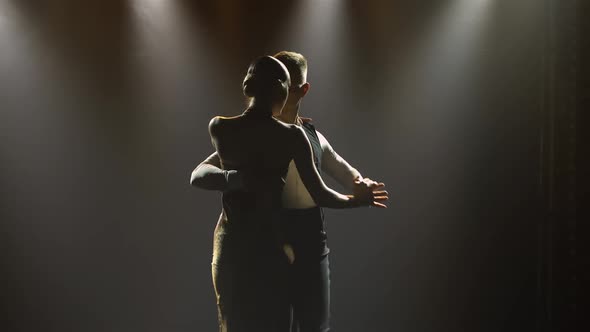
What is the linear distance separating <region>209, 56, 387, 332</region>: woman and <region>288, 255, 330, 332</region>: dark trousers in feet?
0.26

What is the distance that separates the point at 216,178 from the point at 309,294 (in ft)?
1.61

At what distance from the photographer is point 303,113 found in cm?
265

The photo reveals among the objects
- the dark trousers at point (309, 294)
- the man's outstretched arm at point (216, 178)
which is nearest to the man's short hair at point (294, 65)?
the man's outstretched arm at point (216, 178)

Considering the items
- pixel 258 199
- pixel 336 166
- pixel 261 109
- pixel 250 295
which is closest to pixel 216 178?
pixel 258 199

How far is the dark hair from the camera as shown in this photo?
1619mm

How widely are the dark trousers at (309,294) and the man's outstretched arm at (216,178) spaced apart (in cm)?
33

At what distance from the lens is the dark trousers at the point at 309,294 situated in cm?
173

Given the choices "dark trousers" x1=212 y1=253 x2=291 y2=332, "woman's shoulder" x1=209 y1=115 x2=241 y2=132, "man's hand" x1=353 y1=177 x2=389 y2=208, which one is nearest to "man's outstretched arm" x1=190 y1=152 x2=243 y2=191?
"woman's shoulder" x1=209 y1=115 x2=241 y2=132

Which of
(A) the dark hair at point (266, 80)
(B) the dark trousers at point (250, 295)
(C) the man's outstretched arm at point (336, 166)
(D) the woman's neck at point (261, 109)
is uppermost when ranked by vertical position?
(A) the dark hair at point (266, 80)

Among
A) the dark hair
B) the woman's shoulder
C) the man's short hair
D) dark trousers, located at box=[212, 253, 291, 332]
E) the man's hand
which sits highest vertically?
the man's short hair

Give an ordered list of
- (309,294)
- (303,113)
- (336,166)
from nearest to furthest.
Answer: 1. (309,294)
2. (336,166)
3. (303,113)

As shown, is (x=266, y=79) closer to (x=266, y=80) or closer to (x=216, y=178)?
(x=266, y=80)

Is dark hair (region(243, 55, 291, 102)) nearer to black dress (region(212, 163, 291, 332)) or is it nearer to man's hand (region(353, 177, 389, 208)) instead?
black dress (region(212, 163, 291, 332))

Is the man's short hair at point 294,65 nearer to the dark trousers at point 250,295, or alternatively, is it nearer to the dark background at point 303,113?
the dark trousers at point 250,295
